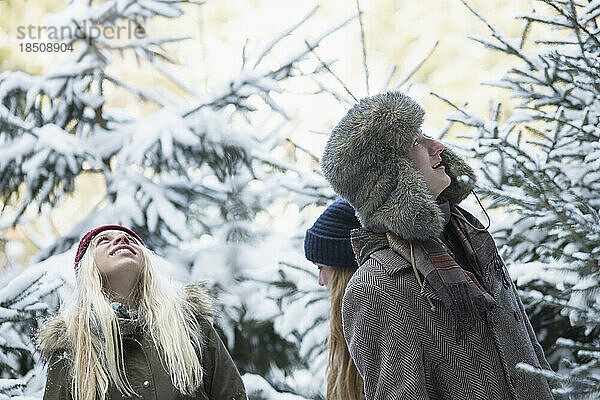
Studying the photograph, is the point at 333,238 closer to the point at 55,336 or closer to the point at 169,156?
the point at 55,336

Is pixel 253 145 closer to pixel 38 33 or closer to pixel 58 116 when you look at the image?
pixel 58 116

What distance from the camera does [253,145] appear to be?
4480 mm

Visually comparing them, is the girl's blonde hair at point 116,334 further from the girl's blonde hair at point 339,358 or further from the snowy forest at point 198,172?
the snowy forest at point 198,172

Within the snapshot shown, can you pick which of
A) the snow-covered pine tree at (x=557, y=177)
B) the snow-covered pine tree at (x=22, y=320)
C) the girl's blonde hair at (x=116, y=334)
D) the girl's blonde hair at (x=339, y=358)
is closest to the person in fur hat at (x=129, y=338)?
the girl's blonde hair at (x=116, y=334)

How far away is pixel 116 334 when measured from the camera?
2836 millimetres

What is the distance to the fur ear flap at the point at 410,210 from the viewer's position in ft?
6.53

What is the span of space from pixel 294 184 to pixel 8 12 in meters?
4.12

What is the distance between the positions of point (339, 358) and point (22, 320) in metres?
1.68

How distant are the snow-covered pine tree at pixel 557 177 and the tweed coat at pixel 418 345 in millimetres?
184

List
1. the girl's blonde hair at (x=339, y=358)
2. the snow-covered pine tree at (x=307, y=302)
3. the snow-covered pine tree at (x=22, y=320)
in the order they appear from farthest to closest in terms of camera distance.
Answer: the snow-covered pine tree at (x=307, y=302) → the snow-covered pine tree at (x=22, y=320) → the girl's blonde hair at (x=339, y=358)

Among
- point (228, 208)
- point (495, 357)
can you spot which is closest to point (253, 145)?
point (228, 208)

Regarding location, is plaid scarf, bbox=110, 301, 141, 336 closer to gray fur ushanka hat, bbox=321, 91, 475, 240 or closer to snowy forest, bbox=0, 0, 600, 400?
snowy forest, bbox=0, 0, 600, 400

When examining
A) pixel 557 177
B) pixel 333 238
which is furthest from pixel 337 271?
pixel 557 177

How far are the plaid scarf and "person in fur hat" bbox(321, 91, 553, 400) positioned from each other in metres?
1.16
